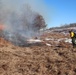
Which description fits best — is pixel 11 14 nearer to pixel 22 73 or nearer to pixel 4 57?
pixel 4 57

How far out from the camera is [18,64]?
1029cm

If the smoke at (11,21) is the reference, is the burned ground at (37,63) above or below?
below

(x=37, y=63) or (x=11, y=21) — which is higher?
(x=11, y=21)

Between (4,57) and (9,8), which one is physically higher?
(9,8)

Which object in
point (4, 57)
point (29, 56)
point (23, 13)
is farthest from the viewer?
point (23, 13)

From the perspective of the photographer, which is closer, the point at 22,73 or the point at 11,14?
the point at 22,73

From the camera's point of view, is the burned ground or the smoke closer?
the burned ground

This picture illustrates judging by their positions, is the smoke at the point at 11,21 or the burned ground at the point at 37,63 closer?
the burned ground at the point at 37,63

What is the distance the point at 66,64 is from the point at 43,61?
106 centimetres

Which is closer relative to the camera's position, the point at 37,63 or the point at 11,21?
the point at 37,63

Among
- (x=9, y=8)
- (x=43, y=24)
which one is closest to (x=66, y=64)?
(x=9, y=8)

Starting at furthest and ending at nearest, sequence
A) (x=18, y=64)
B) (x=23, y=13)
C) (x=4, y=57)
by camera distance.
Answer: (x=23, y=13) < (x=4, y=57) < (x=18, y=64)

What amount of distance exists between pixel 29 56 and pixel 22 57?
1.45ft

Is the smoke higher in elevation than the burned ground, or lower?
higher
